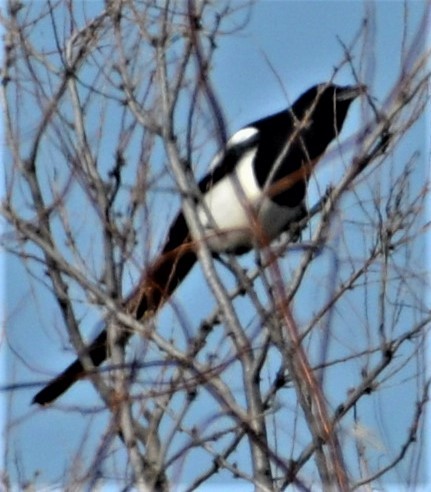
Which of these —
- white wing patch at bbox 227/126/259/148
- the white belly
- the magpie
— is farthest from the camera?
white wing patch at bbox 227/126/259/148

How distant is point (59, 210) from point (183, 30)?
47cm

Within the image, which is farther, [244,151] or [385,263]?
[244,151]

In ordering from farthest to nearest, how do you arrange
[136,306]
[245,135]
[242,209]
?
[245,135] < [242,209] < [136,306]

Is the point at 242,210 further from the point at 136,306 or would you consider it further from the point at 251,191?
the point at 136,306

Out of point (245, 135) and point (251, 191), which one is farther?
point (245, 135)

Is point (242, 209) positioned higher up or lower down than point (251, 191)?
lower down

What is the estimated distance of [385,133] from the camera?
81.3 inches

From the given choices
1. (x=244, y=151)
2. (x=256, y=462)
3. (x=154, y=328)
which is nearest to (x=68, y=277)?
(x=154, y=328)

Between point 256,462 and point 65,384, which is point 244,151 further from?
point 256,462

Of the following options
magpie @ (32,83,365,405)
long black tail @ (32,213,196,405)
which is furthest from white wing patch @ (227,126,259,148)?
long black tail @ (32,213,196,405)

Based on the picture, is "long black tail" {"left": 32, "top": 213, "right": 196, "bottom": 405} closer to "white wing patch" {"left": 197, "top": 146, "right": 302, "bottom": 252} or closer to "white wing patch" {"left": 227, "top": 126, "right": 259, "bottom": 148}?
"white wing patch" {"left": 197, "top": 146, "right": 302, "bottom": 252}

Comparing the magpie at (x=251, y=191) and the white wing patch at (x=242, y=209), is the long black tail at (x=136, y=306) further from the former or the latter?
the white wing patch at (x=242, y=209)

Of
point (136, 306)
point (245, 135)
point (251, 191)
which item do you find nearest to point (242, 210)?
point (251, 191)

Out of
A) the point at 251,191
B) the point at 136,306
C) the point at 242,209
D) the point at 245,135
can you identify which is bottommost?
the point at 136,306
